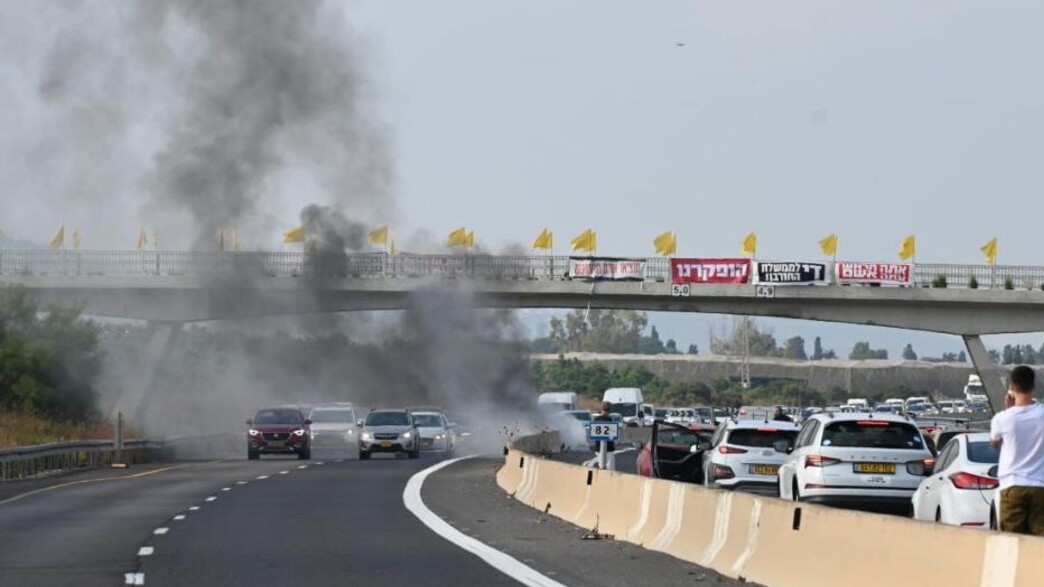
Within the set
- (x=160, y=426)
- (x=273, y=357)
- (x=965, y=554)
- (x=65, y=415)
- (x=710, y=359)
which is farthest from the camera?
(x=710, y=359)

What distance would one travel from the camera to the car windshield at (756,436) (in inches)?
1215

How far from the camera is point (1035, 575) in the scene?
10469 millimetres

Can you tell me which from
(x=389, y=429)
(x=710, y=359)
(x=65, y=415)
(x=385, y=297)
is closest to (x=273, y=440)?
(x=389, y=429)

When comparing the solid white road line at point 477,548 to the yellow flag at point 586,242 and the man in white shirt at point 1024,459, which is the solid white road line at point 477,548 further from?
the yellow flag at point 586,242

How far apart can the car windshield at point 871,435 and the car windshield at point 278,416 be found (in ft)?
106

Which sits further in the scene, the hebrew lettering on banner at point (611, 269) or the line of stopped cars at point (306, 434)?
the hebrew lettering on banner at point (611, 269)

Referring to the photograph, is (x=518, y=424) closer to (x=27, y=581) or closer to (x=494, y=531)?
(x=494, y=531)

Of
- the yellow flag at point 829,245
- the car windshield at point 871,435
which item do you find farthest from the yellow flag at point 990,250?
the car windshield at point 871,435

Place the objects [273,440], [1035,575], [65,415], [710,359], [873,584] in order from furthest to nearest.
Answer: [710,359] → [65,415] → [273,440] → [873,584] → [1035,575]

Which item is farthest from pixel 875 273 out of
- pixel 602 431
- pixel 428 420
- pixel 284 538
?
pixel 284 538

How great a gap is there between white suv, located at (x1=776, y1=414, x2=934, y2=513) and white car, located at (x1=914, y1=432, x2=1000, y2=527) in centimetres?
395

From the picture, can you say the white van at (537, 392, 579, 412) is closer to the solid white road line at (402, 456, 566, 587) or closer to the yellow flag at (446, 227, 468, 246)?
the yellow flag at (446, 227, 468, 246)

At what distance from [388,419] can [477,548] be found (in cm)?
3568

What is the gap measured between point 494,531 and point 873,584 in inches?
444
